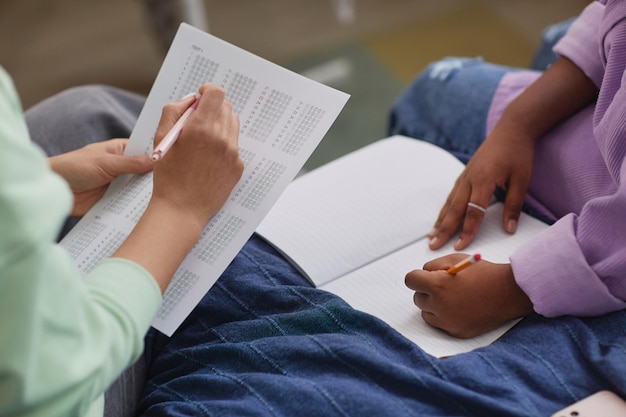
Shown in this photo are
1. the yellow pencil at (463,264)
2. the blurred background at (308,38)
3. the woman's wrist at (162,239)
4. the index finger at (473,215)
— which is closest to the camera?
the woman's wrist at (162,239)

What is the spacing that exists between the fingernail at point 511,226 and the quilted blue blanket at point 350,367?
157 millimetres

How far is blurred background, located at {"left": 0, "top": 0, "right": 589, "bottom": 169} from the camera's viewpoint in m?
1.98

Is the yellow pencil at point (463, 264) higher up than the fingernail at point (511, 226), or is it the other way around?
the fingernail at point (511, 226)

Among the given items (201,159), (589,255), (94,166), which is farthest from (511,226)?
(94,166)

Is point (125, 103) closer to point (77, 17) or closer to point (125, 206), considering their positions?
point (125, 206)

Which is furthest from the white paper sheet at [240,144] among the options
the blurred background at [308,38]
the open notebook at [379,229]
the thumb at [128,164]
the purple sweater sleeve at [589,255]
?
the blurred background at [308,38]

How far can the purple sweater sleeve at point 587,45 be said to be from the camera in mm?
969

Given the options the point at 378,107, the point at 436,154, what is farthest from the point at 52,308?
the point at 378,107

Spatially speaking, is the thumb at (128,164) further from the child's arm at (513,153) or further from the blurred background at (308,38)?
the blurred background at (308,38)

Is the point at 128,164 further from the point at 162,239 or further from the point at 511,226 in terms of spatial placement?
the point at 511,226

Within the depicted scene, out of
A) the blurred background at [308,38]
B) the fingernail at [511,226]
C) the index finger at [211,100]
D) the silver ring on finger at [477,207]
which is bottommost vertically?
the blurred background at [308,38]

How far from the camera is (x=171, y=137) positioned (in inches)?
31.7

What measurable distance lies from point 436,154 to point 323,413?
508mm

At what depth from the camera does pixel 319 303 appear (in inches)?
33.2
